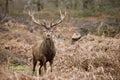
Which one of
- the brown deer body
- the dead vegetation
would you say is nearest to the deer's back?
the brown deer body

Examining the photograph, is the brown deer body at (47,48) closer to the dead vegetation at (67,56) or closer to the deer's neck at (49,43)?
the deer's neck at (49,43)

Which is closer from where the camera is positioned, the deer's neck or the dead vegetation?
A: the dead vegetation

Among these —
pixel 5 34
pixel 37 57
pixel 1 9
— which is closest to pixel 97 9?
pixel 1 9

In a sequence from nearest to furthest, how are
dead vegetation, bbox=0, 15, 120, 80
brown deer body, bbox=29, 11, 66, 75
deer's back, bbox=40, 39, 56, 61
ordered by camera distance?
dead vegetation, bbox=0, 15, 120, 80 < brown deer body, bbox=29, 11, 66, 75 < deer's back, bbox=40, 39, 56, 61

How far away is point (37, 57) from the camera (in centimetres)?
1320

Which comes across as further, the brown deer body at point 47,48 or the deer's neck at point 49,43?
the deer's neck at point 49,43

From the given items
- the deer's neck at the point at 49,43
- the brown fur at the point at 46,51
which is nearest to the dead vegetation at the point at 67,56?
the brown fur at the point at 46,51

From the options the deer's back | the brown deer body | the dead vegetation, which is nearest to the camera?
the dead vegetation

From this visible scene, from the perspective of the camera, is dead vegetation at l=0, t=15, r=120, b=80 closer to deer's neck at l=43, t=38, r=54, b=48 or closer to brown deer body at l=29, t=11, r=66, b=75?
brown deer body at l=29, t=11, r=66, b=75

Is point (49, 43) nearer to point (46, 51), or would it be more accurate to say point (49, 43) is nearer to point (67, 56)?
point (46, 51)

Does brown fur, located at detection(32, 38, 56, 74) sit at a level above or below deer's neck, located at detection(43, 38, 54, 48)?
below

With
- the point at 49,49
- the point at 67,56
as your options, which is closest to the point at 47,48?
the point at 49,49

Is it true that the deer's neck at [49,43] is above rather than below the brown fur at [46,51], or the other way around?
above

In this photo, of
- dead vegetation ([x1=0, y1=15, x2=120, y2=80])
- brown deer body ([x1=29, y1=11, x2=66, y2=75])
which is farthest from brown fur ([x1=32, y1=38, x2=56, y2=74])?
dead vegetation ([x1=0, y1=15, x2=120, y2=80])
